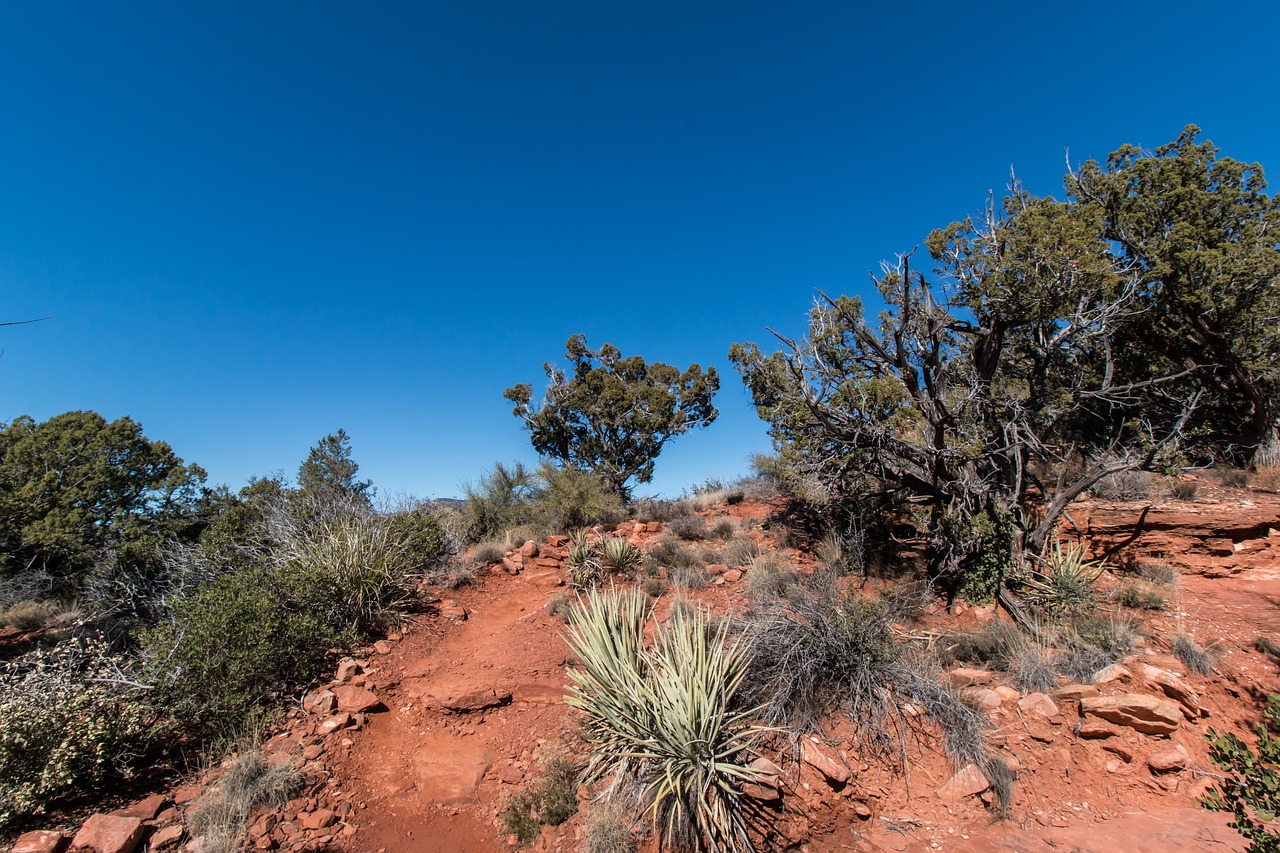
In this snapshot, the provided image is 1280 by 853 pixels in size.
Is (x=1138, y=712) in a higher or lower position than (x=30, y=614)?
lower

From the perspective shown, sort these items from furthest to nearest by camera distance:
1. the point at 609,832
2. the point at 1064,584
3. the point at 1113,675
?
the point at 1064,584 < the point at 1113,675 < the point at 609,832

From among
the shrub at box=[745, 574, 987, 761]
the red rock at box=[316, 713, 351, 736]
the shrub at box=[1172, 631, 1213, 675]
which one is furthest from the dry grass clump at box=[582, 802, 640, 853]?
the shrub at box=[1172, 631, 1213, 675]

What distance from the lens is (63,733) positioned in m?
4.04

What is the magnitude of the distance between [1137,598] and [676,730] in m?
6.38

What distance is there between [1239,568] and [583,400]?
1869 centimetres

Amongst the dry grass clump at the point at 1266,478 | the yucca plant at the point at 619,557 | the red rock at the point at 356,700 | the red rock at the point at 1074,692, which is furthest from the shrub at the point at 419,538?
the dry grass clump at the point at 1266,478

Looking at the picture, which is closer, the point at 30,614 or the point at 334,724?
the point at 334,724

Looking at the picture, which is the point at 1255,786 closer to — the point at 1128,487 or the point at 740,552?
the point at 740,552

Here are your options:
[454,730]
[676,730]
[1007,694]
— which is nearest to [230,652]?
[454,730]

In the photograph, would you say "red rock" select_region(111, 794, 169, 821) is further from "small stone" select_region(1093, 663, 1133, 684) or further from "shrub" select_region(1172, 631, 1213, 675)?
"shrub" select_region(1172, 631, 1213, 675)

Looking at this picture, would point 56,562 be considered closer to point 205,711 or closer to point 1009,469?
point 205,711

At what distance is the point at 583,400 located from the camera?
22.1m

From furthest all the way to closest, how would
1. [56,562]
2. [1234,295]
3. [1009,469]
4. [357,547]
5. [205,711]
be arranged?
1. [56,562]
2. [1234,295]
3. [1009,469]
4. [357,547]
5. [205,711]

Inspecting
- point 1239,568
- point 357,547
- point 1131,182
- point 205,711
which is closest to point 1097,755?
point 1239,568
